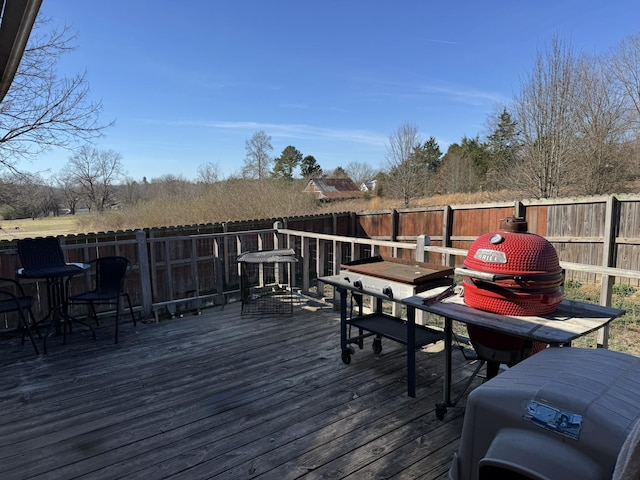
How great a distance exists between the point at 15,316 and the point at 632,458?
5935mm

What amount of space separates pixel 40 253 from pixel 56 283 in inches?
13.5

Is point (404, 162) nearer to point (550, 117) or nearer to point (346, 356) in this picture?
point (550, 117)

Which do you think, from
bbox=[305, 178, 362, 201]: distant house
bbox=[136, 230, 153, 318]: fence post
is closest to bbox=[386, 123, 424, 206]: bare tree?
bbox=[305, 178, 362, 201]: distant house

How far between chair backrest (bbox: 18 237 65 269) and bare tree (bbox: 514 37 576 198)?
32.7ft

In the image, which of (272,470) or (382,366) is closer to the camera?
(272,470)

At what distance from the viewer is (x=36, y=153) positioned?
7535 mm

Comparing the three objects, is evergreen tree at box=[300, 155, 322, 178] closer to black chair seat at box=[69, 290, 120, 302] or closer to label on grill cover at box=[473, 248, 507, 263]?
black chair seat at box=[69, 290, 120, 302]

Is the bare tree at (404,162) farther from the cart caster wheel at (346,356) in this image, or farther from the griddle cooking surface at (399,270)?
the cart caster wheel at (346,356)

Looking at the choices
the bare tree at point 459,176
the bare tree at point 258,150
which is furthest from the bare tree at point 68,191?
the bare tree at point 459,176

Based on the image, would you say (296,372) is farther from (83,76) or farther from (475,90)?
(475,90)

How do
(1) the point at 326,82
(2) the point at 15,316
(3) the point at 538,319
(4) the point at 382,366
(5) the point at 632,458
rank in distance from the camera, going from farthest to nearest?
(1) the point at 326,82
(2) the point at 15,316
(4) the point at 382,366
(3) the point at 538,319
(5) the point at 632,458

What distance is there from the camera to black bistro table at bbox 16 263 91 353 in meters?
3.52

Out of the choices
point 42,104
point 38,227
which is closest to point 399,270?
point 42,104

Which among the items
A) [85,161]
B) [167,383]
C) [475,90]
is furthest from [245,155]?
[167,383]
